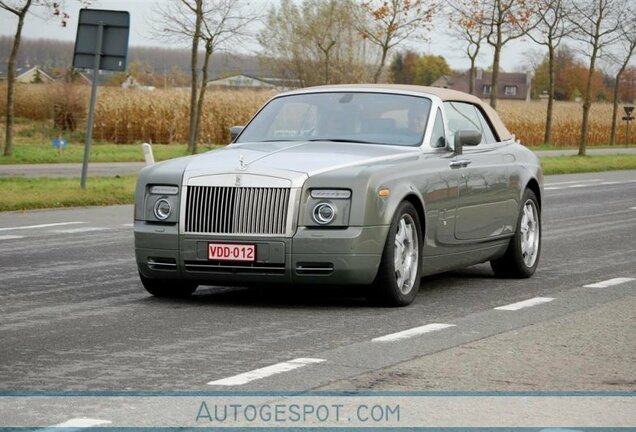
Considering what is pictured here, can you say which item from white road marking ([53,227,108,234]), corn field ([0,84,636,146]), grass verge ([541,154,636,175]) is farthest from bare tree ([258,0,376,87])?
white road marking ([53,227,108,234])

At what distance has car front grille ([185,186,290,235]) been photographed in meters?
9.84

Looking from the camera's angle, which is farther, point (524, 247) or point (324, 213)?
point (524, 247)

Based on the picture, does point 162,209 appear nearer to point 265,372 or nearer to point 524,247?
point 265,372

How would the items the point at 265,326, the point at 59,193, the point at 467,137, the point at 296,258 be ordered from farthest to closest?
the point at 59,193 → the point at 467,137 → the point at 296,258 → the point at 265,326

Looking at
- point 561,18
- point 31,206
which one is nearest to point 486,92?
point 561,18

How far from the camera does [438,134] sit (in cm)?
1146

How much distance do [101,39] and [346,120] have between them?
42.4ft

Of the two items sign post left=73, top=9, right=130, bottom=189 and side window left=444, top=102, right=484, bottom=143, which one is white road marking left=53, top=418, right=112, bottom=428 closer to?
side window left=444, top=102, right=484, bottom=143

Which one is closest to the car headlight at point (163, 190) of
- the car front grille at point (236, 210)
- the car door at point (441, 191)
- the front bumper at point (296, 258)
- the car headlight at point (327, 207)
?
the car front grille at point (236, 210)

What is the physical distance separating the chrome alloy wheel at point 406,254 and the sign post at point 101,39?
45.2ft

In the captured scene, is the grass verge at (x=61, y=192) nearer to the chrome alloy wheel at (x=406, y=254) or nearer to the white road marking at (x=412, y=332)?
the chrome alloy wheel at (x=406, y=254)

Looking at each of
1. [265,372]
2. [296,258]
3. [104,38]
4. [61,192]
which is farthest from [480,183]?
[104,38]

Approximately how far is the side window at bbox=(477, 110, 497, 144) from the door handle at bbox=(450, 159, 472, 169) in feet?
3.07

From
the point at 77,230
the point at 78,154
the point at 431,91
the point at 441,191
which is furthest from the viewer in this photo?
the point at 78,154
